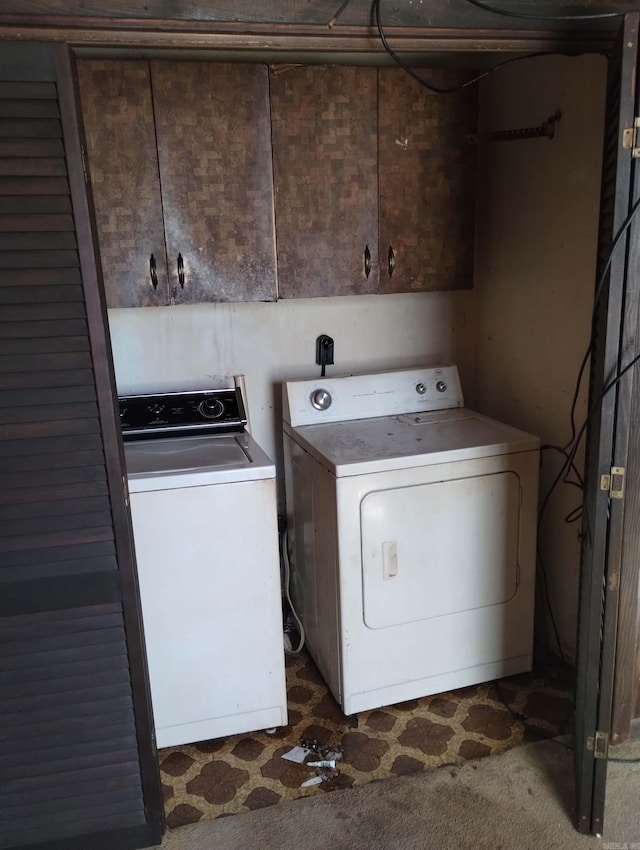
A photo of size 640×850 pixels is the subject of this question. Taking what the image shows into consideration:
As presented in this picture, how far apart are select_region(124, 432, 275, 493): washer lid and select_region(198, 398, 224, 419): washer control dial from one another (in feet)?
0.46

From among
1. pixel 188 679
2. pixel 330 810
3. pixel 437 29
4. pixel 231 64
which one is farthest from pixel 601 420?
pixel 231 64

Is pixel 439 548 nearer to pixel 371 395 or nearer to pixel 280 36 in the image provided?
pixel 371 395

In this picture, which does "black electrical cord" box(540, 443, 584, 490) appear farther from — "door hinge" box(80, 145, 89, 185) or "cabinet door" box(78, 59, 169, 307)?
"door hinge" box(80, 145, 89, 185)

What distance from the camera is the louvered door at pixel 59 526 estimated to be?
143 cm

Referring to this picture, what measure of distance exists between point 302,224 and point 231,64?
0.56 metres

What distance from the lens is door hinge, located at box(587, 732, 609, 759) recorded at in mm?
1753

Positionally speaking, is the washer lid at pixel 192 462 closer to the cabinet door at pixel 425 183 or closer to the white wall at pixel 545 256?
the cabinet door at pixel 425 183

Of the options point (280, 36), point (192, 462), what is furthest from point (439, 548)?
point (280, 36)

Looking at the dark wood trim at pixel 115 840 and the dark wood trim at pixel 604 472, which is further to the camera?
the dark wood trim at pixel 115 840

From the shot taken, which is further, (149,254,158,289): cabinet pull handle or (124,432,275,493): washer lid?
(149,254,158,289): cabinet pull handle

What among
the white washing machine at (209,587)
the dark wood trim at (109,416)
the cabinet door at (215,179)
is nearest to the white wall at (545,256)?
the cabinet door at (215,179)

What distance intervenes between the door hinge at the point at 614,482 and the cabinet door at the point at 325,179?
1.21 metres

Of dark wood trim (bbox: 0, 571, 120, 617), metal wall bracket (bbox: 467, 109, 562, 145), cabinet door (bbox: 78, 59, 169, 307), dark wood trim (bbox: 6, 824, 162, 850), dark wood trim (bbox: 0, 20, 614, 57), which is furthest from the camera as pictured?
metal wall bracket (bbox: 467, 109, 562, 145)

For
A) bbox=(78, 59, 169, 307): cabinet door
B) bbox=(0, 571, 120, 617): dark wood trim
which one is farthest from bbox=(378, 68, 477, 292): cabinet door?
bbox=(0, 571, 120, 617): dark wood trim
